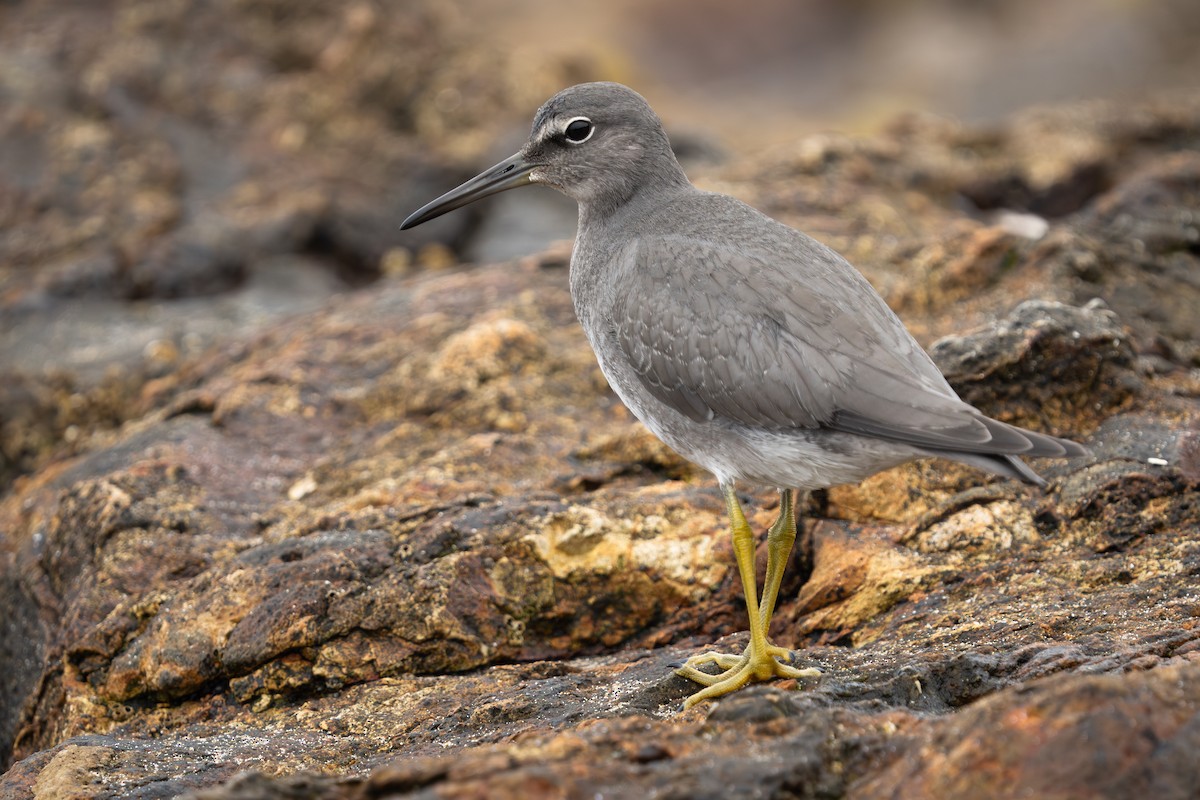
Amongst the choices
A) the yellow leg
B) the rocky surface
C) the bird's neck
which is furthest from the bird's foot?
the bird's neck

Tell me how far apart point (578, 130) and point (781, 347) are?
2.39 meters

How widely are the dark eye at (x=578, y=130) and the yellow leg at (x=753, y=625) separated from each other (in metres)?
2.57

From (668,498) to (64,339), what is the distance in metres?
6.24

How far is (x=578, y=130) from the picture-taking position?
7.15 metres

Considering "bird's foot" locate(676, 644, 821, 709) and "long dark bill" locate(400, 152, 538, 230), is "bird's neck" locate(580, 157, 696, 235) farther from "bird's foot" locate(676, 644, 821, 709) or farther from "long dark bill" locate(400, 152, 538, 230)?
"bird's foot" locate(676, 644, 821, 709)

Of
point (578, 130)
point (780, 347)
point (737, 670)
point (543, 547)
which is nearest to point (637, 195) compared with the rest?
point (578, 130)

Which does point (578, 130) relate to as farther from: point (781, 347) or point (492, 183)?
point (781, 347)

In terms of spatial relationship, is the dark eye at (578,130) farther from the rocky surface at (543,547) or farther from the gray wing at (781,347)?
the rocky surface at (543,547)

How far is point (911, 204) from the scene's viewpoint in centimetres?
1108

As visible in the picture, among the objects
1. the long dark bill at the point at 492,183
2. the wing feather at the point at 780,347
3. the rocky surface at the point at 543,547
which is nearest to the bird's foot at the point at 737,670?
the rocky surface at the point at 543,547

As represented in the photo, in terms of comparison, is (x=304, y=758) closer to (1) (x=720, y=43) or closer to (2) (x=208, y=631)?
(2) (x=208, y=631)

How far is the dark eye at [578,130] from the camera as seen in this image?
7.11 m

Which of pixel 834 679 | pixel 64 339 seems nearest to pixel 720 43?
pixel 64 339

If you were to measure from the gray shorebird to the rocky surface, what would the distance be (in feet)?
2.12
